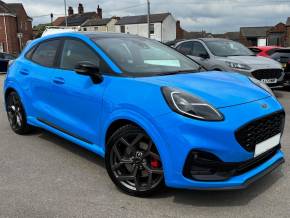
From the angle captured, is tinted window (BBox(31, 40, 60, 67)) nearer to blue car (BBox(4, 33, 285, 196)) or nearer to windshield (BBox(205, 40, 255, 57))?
blue car (BBox(4, 33, 285, 196))

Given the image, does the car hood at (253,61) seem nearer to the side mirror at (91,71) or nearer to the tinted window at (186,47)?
the tinted window at (186,47)

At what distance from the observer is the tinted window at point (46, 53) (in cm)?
489

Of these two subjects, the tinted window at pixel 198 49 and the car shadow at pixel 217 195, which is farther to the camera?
the tinted window at pixel 198 49

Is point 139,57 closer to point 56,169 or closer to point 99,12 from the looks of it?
point 56,169

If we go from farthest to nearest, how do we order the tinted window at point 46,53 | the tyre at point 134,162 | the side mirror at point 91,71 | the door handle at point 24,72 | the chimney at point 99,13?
the chimney at point 99,13 < the door handle at point 24,72 < the tinted window at point 46,53 < the side mirror at point 91,71 < the tyre at point 134,162

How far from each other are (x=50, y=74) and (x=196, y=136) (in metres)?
2.48

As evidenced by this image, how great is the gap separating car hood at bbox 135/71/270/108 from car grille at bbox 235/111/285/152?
23 cm

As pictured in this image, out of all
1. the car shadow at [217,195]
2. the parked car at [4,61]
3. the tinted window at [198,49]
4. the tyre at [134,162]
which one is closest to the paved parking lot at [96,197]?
the car shadow at [217,195]

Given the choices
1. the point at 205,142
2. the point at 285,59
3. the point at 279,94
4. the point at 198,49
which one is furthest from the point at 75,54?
the point at 285,59

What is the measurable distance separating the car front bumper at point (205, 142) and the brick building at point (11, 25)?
5207cm

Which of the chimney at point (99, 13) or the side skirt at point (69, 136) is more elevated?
the chimney at point (99, 13)

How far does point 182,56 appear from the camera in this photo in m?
4.85

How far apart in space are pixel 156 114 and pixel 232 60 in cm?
661

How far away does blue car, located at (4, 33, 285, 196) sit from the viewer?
3.05 m
